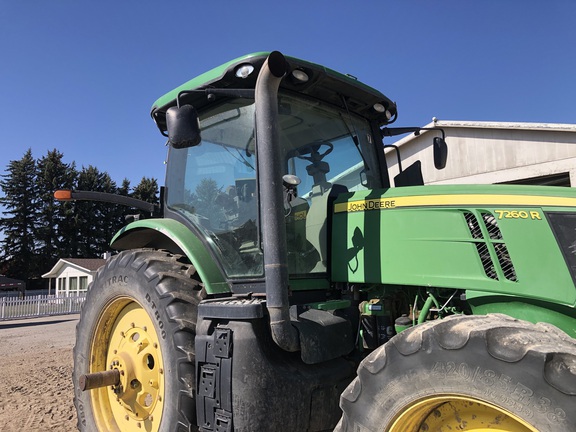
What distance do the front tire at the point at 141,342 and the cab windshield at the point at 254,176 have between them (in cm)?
39

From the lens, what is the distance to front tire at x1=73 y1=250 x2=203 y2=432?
9.05ft

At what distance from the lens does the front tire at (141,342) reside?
276 centimetres

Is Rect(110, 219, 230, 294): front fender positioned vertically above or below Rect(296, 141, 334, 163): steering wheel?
below

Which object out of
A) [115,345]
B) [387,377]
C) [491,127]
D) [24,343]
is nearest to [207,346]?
[387,377]

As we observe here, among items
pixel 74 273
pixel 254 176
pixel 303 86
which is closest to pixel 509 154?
pixel 303 86

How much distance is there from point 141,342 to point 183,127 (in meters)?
1.64

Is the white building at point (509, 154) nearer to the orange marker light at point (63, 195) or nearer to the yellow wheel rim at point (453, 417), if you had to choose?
the orange marker light at point (63, 195)

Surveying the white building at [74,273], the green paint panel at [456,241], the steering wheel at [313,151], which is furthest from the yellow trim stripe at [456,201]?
the white building at [74,273]

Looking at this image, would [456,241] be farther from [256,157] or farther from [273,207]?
A: [256,157]

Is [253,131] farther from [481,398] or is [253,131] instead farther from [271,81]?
[481,398]

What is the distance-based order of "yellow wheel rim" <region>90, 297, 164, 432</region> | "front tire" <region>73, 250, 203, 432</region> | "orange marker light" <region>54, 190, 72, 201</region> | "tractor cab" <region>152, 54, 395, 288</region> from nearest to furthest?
"front tire" <region>73, 250, 203, 432</region> → "tractor cab" <region>152, 54, 395, 288</region> → "yellow wheel rim" <region>90, 297, 164, 432</region> → "orange marker light" <region>54, 190, 72, 201</region>

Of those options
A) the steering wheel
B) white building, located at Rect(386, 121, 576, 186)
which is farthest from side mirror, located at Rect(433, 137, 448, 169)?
white building, located at Rect(386, 121, 576, 186)

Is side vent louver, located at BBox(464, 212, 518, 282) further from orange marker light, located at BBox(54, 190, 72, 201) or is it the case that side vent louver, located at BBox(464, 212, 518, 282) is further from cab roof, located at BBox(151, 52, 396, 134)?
orange marker light, located at BBox(54, 190, 72, 201)

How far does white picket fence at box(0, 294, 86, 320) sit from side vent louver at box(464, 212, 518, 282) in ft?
72.7
